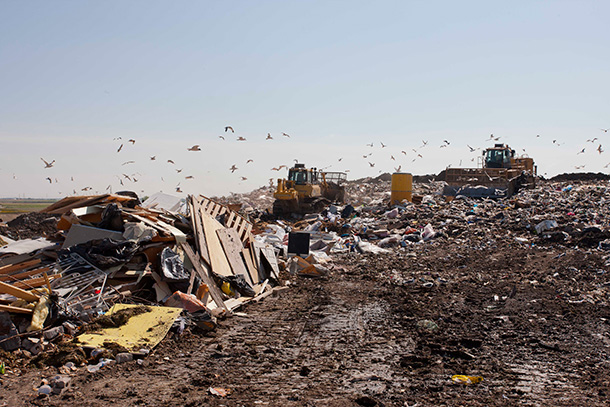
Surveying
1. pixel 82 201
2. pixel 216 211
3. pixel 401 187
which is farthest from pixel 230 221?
pixel 401 187

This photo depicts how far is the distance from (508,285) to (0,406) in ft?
24.0

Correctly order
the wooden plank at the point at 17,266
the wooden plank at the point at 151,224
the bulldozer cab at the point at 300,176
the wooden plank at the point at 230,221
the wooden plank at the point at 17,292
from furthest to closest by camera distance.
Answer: the bulldozer cab at the point at 300,176 → the wooden plank at the point at 230,221 → the wooden plank at the point at 151,224 → the wooden plank at the point at 17,266 → the wooden plank at the point at 17,292

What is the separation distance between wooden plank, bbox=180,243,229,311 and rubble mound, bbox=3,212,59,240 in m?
9.39

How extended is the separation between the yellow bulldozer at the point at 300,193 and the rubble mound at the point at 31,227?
26.7 feet

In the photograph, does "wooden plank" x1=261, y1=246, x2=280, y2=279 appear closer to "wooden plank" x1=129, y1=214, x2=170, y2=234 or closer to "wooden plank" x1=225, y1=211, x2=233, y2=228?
"wooden plank" x1=225, y1=211, x2=233, y2=228

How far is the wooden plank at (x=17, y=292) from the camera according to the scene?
5.26 m

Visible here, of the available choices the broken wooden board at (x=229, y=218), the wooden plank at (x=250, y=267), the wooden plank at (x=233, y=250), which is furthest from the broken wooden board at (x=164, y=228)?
the broken wooden board at (x=229, y=218)

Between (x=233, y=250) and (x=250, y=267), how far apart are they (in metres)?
0.45

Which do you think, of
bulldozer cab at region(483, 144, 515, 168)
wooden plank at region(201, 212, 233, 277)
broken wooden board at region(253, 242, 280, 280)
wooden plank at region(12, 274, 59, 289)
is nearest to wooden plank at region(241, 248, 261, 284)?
broken wooden board at region(253, 242, 280, 280)

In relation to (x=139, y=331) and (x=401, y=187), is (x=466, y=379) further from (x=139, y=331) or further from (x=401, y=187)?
(x=401, y=187)

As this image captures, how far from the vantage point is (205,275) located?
24.4 ft

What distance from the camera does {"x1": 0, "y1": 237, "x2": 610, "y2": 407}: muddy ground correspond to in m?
3.96

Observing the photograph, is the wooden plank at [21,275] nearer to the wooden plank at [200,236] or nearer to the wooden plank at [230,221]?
the wooden plank at [200,236]

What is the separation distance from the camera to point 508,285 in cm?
852
